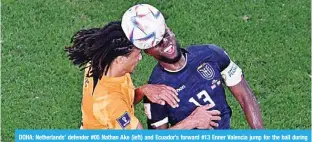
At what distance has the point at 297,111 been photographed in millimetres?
8727

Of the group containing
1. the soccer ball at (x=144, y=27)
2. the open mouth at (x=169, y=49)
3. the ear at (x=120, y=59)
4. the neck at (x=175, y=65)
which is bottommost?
the neck at (x=175, y=65)

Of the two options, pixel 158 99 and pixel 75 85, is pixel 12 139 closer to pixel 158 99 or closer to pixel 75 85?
pixel 75 85

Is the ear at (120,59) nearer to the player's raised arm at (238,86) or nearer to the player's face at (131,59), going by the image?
the player's face at (131,59)

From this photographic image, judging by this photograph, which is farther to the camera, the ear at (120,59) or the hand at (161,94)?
the hand at (161,94)

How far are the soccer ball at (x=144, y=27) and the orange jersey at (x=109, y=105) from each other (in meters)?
0.32

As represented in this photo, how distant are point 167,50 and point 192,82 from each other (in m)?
0.36

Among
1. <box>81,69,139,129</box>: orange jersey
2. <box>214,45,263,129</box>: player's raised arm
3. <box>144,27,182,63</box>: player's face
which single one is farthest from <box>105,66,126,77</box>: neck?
<box>214,45,263,129</box>: player's raised arm

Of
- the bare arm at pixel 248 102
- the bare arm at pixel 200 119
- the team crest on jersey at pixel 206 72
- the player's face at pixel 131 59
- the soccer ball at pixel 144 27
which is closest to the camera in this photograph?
the soccer ball at pixel 144 27

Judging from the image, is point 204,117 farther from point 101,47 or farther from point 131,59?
point 101,47

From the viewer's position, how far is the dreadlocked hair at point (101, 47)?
20.1ft

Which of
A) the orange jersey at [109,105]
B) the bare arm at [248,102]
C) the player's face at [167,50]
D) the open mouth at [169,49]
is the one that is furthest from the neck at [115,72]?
the bare arm at [248,102]

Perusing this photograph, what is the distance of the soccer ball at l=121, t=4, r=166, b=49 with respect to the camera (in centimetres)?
600

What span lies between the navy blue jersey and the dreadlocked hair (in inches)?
14.9

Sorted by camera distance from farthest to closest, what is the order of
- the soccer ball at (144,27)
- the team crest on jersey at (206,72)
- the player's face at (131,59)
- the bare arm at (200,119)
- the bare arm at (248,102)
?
the bare arm at (248,102) < the team crest on jersey at (206,72) < the bare arm at (200,119) < the player's face at (131,59) < the soccer ball at (144,27)
